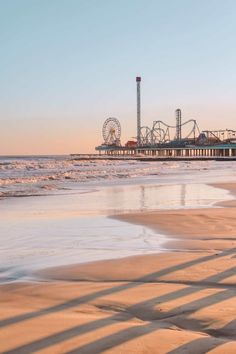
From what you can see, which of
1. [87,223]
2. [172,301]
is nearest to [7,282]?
[172,301]

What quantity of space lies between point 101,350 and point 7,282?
2.31 m

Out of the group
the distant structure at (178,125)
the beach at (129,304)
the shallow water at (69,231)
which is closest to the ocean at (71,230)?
the shallow water at (69,231)

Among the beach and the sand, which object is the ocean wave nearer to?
the beach

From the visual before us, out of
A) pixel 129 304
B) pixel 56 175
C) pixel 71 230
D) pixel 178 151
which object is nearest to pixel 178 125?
pixel 178 151

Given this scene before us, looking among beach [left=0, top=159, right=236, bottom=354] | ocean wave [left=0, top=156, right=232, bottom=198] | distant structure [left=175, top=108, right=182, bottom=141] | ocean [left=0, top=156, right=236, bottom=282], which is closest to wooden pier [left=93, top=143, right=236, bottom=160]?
distant structure [left=175, top=108, right=182, bottom=141]

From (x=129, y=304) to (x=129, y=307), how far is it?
82 mm

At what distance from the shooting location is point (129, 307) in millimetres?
4539

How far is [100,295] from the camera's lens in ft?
16.3

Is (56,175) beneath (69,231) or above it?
above

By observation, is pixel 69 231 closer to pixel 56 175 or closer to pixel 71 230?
pixel 71 230

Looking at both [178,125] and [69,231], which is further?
[178,125]

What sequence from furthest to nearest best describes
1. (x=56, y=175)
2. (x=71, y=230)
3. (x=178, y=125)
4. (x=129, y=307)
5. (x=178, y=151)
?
1. (x=178, y=125)
2. (x=178, y=151)
3. (x=56, y=175)
4. (x=71, y=230)
5. (x=129, y=307)

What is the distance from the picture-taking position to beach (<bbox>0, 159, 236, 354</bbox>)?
369cm

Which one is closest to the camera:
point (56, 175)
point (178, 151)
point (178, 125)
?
point (56, 175)
